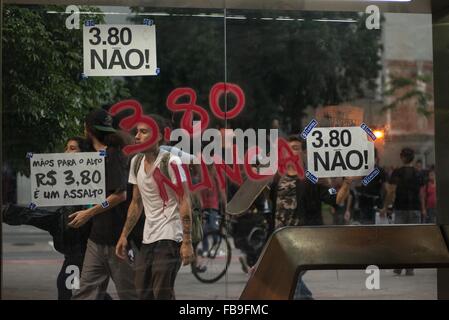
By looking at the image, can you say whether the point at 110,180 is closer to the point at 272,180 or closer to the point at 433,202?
the point at 272,180

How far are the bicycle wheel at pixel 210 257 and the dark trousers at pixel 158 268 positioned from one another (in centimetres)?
16

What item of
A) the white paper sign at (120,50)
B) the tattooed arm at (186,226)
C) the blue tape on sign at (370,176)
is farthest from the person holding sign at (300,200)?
the white paper sign at (120,50)

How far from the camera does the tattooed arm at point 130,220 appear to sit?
19.9 ft

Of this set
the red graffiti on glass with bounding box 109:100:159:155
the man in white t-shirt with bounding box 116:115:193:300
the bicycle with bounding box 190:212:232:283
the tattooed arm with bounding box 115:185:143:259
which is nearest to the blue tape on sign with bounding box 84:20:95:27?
the red graffiti on glass with bounding box 109:100:159:155

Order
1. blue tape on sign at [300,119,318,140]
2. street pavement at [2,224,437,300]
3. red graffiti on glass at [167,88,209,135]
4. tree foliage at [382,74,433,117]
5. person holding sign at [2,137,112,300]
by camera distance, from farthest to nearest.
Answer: tree foliage at [382,74,433,117] < blue tape on sign at [300,119,318,140] < red graffiti on glass at [167,88,209,135] < person holding sign at [2,137,112,300] < street pavement at [2,224,437,300]

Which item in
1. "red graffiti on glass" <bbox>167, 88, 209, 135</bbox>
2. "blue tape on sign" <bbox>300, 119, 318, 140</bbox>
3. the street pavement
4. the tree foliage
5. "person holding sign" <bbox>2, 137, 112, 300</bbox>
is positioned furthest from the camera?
the tree foliage

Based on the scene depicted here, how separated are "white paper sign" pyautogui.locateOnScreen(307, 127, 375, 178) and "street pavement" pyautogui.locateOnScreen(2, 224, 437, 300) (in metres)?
0.81

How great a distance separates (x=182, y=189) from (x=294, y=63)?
1.35 metres

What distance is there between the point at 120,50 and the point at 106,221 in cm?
133

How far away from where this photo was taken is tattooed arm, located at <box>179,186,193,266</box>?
6117 millimetres

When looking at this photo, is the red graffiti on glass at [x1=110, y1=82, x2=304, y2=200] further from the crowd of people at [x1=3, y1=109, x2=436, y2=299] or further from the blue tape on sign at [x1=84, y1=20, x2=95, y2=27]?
the blue tape on sign at [x1=84, y1=20, x2=95, y2=27]

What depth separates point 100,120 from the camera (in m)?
6.01

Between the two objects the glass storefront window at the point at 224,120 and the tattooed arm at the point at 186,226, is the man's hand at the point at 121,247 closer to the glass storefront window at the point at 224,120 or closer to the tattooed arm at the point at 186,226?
the glass storefront window at the point at 224,120

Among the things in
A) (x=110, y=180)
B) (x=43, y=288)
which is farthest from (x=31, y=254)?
(x=110, y=180)
